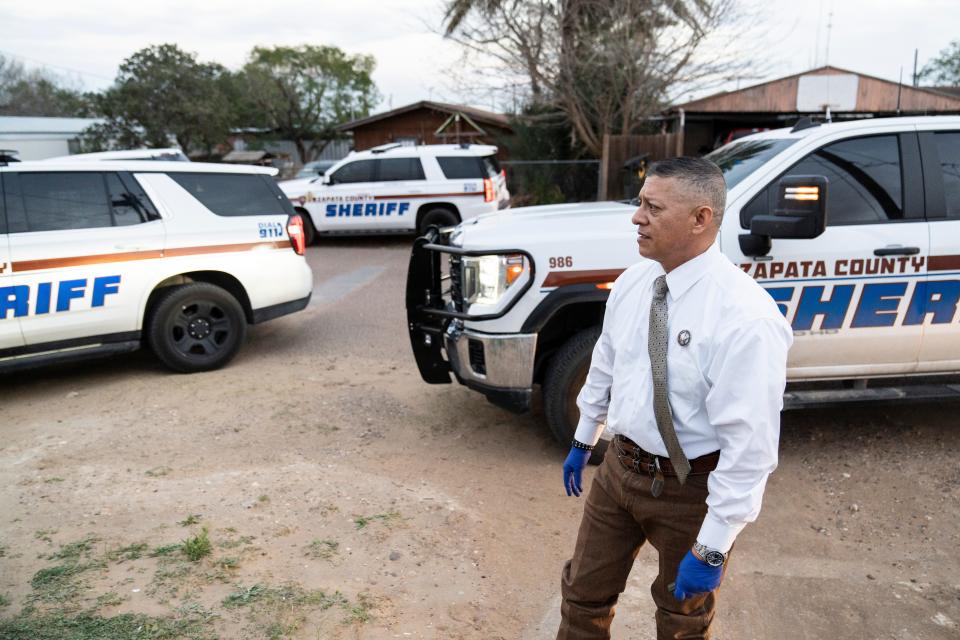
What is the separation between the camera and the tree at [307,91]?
1702 inches

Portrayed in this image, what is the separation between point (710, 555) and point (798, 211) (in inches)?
96.4

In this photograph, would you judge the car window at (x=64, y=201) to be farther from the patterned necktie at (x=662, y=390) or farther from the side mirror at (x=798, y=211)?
the patterned necktie at (x=662, y=390)

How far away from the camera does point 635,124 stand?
1856 cm

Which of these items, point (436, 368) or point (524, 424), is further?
point (524, 424)

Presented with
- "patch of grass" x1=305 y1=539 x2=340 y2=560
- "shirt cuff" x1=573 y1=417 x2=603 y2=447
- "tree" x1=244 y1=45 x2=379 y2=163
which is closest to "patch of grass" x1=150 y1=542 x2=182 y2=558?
"patch of grass" x1=305 y1=539 x2=340 y2=560

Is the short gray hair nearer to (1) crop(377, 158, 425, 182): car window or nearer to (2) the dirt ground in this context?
(2) the dirt ground

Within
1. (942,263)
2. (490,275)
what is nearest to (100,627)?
(490,275)

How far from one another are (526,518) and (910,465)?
8.28 feet

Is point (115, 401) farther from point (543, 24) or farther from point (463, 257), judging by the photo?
point (543, 24)

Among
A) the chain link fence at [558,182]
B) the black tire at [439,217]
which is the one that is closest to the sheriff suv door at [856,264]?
the black tire at [439,217]

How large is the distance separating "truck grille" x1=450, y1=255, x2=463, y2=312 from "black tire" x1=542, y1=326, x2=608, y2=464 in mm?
699

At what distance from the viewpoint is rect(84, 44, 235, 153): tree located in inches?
1115

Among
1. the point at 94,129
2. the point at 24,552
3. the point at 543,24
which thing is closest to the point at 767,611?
the point at 24,552

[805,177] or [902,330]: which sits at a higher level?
[805,177]
